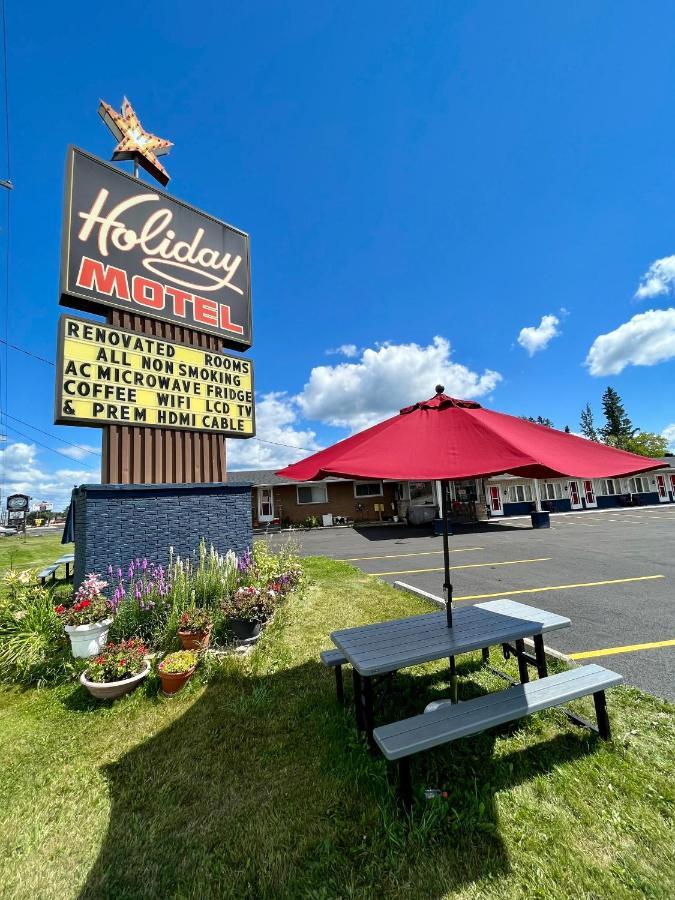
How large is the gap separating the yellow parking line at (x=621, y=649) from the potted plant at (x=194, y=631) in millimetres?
4487

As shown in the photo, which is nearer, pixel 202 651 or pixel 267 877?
pixel 267 877

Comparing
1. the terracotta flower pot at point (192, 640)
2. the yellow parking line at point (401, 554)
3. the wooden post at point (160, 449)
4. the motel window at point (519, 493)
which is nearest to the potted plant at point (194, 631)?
the terracotta flower pot at point (192, 640)

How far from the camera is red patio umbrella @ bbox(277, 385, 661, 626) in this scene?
218 centimetres

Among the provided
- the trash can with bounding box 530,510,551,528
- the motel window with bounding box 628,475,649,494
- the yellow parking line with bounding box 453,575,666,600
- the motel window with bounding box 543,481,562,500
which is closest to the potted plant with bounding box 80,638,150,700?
the yellow parking line with bounding box 453,575,666,600

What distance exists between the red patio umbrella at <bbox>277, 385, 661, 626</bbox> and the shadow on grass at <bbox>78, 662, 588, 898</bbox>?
2.17m

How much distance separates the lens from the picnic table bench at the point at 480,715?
2.38m

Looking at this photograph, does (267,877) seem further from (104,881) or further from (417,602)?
(417,602)

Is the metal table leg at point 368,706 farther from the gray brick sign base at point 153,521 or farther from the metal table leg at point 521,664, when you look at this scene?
the gray brick sign base at point 153,521

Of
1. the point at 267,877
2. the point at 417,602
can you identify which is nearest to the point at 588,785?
the point at 267,877

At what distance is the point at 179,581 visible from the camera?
17.9 ft

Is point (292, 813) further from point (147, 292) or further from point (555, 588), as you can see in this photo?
point (147, 292)

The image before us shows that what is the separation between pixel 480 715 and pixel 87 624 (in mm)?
4667

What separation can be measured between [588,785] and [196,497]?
6.09 m

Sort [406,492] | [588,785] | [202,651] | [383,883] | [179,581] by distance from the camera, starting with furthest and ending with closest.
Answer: [406,492]
[179,581]
[202,651]
[588,785]
[383,883]
